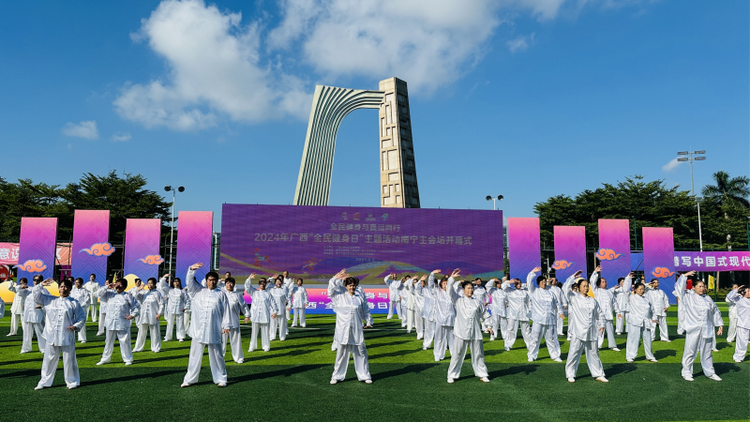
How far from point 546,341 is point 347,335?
4784 millimetres

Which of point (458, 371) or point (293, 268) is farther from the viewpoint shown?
point (293, 268)

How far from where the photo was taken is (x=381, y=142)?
35812mm

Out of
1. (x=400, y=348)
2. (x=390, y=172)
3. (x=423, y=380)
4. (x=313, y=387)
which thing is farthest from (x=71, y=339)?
(x=390, y=172)

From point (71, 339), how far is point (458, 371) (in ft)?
20.9

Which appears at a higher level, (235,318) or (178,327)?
(235,318)

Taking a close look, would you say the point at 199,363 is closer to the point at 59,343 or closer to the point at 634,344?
the point at 59,343

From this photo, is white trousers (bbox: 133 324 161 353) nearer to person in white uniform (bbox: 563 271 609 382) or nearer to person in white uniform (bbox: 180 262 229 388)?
person in white uniform (bbox: 180 262 229 388)

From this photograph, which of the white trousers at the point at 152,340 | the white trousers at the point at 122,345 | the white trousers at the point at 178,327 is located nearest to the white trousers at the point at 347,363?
the white trousers at the point at 122,345

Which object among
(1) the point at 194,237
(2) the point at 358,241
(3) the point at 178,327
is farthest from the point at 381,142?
(3) the point at 178,327

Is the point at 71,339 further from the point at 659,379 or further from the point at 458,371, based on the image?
the point at 659,379

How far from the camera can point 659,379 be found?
334 inches

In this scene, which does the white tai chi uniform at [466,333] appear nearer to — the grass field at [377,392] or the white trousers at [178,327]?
the grass field at [377,392]

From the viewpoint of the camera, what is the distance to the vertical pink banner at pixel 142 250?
856 inches

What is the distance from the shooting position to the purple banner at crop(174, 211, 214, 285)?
70.9 feet
